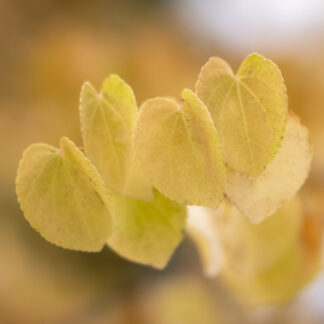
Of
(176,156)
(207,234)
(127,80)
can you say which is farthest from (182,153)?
(127,80)

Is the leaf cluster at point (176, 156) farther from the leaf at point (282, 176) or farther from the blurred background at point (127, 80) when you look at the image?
the blurred background at point (127, 80)

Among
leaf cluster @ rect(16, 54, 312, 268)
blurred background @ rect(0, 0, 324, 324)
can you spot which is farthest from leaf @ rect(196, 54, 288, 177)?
blurred background @ rect(0, 0, 324, 324)

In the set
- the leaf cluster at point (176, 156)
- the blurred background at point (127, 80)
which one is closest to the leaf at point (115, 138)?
the leaf cluster at point (176, 156)

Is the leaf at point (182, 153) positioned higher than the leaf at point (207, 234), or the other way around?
the leaf at point (182, 153)

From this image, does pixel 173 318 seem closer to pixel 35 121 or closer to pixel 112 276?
pixel 112 276

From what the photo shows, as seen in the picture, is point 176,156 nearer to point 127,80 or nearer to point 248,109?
point 248,109

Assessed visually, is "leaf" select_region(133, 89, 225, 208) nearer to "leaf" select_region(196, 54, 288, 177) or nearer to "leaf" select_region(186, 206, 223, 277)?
"leaf" select_region(196, 54, 288, 177)

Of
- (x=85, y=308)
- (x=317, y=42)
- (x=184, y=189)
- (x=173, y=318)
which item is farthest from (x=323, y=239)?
(x=317, y=42)
